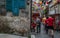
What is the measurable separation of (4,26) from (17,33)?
3.26 ft

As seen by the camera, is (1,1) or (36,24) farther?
(36,24)

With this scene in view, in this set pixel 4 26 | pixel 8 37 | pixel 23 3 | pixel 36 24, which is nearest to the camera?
pixel 8 37

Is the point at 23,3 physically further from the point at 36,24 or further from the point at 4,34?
the point at 36,24

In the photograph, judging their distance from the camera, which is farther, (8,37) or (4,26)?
(4,26)

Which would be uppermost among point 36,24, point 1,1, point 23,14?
point 1,1

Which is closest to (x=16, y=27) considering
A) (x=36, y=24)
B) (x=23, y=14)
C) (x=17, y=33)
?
(x=17, y=33)

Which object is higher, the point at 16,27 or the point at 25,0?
the point at 25,0

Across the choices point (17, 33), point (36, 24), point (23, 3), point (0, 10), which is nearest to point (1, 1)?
point (0, 10)

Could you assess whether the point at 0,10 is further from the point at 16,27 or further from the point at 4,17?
the point at 16,27

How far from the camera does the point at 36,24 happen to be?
20.3m

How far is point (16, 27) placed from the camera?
1355cm

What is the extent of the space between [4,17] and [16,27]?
1.12 meters

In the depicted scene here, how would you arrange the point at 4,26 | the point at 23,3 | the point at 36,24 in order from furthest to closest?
the point at 36,24
the point at 23,3
the point at 4,26

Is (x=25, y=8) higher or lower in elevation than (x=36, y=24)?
higher
